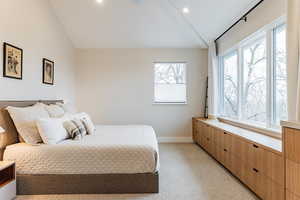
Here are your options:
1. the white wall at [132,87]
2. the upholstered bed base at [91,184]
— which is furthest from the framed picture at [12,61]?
the white wall at [132,87]

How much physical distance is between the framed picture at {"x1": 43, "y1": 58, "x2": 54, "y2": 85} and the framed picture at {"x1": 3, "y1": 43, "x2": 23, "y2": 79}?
0.72m

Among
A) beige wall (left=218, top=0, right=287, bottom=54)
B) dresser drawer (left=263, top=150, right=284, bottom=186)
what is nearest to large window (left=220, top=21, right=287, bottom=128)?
beige wall (left=218, top=0, right=287, bottom=54)

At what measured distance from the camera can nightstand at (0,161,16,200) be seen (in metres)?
2.48

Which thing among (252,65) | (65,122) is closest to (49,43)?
(65,122)

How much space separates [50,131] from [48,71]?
6.29 ft

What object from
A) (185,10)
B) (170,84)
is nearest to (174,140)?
(170,84)

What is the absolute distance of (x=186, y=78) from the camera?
6.07 m

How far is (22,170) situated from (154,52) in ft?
14.0

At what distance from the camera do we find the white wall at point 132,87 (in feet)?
19.7

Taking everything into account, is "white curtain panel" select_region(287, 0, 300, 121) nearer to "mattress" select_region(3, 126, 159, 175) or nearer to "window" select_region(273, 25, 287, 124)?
"window" select_region(273, 25, 287, 124)

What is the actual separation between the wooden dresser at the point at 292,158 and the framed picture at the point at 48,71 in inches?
155

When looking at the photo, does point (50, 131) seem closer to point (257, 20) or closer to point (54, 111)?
point (54, 111)

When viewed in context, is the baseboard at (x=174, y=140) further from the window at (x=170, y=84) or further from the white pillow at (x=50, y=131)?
the white pillow at (x=50, y=131)

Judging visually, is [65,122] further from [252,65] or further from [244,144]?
[252,65]
